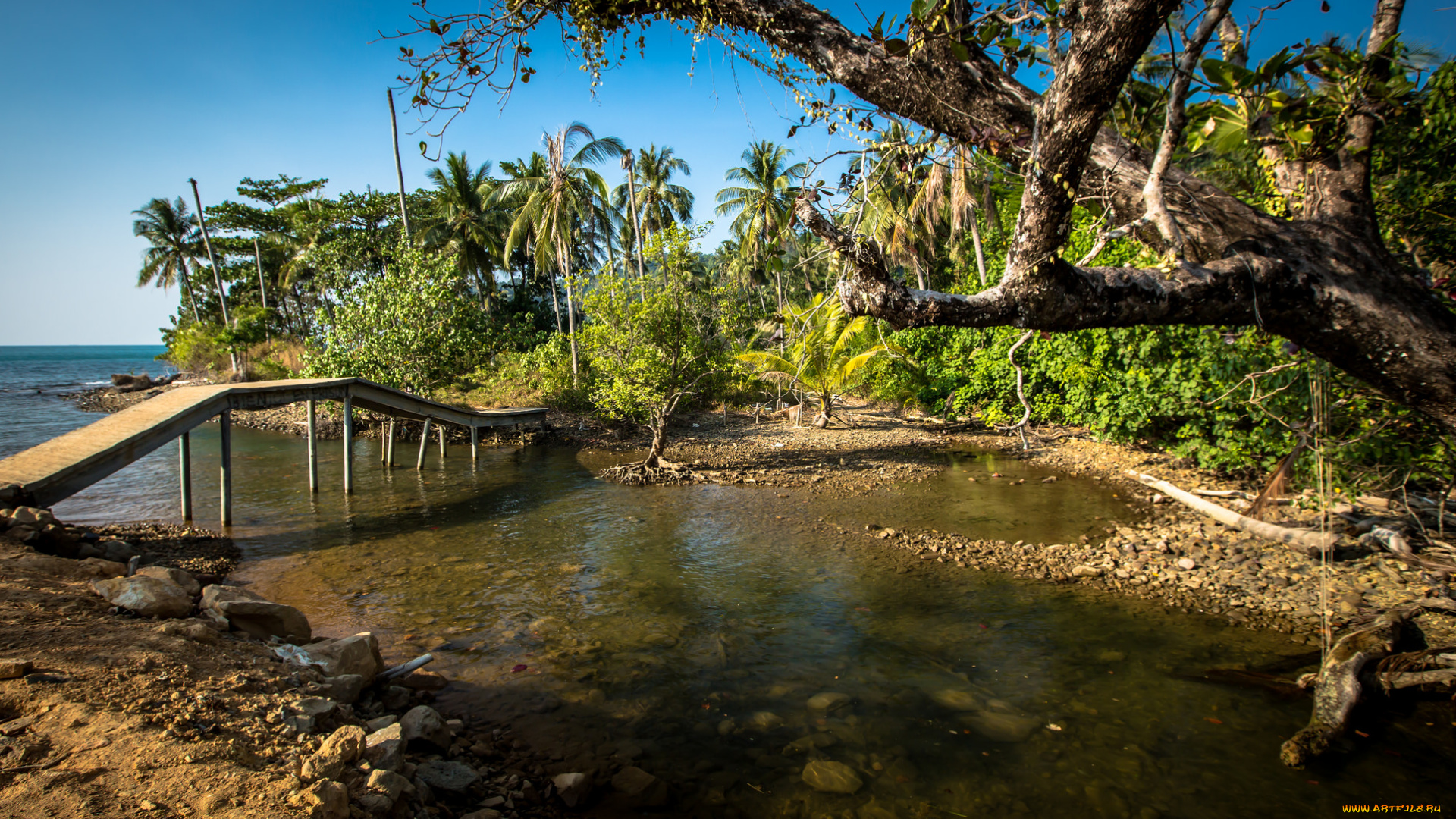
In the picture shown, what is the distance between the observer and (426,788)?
10.6 ft

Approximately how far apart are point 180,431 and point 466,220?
2333 centimetres

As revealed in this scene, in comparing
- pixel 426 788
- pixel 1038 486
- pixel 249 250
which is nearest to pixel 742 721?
pixel 426 788

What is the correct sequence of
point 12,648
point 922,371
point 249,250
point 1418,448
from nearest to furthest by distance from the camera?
point 12,648 → point 1418,448 → point 922,371 → point 249,250

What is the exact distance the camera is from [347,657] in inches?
174

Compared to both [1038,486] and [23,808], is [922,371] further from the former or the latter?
[23,808]

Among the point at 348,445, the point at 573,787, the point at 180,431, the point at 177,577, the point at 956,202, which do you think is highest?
the point at 956,202

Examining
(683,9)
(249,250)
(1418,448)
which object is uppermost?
(249,250)

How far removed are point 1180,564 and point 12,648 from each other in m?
A: 9.65

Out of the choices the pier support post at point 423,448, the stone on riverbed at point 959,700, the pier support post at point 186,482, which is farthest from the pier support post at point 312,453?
the stone on riverbed at point 959,700

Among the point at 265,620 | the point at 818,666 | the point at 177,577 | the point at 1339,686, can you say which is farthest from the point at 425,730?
the point at 1339,686

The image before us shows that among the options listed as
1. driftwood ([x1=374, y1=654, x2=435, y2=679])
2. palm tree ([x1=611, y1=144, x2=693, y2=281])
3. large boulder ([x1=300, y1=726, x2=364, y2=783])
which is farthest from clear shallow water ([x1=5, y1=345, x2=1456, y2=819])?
palm tree ([x1=611, y1=144, x2=693, y2=281])

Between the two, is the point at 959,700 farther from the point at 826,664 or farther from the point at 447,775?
the point at 447,775

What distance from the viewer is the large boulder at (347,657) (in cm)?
430

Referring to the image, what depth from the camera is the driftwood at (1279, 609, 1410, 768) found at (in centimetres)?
393
